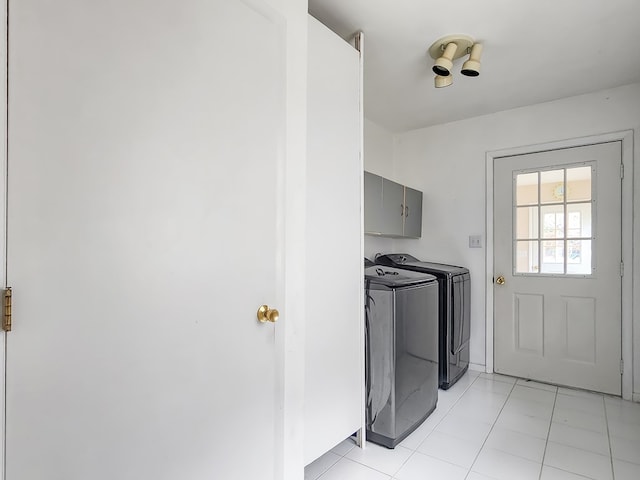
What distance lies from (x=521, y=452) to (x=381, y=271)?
127cm

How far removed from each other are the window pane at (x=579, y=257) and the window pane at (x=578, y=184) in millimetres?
364

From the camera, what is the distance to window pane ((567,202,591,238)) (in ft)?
9.20

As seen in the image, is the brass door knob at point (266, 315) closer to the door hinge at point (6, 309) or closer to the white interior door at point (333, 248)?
the white interior door at point (333, 248)

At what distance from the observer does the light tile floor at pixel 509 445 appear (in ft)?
5.79

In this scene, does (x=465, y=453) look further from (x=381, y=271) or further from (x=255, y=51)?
(x=255, y=51)

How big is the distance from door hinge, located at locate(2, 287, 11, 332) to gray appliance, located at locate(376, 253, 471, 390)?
2591 mm

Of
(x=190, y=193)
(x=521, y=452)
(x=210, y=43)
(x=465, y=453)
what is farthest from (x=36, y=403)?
(x=521, y=452)

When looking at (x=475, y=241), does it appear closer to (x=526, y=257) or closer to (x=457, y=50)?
(x=526, y=257)

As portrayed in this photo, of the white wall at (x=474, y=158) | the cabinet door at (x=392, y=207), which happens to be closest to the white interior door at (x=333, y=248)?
the cabinet door at (x=392, y=207)

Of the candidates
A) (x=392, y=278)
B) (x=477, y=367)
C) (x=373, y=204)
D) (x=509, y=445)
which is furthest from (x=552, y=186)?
(x=509, y=445)

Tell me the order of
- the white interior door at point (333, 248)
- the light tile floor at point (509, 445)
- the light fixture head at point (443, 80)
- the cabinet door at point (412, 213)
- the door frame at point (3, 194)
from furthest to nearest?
the cabinet door at point (412, 213), the light fixture head at point (443, 80), the light tile floor at point (509, 445), the white interior door at point (333, 248), the door frame at point (3, 194)

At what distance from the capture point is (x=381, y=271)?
2281mm

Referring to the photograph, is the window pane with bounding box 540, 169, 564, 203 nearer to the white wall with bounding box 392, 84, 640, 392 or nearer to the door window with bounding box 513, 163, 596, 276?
the door window with bounding box 513, 163, 596, 276

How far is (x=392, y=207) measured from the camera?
295 centimetres
